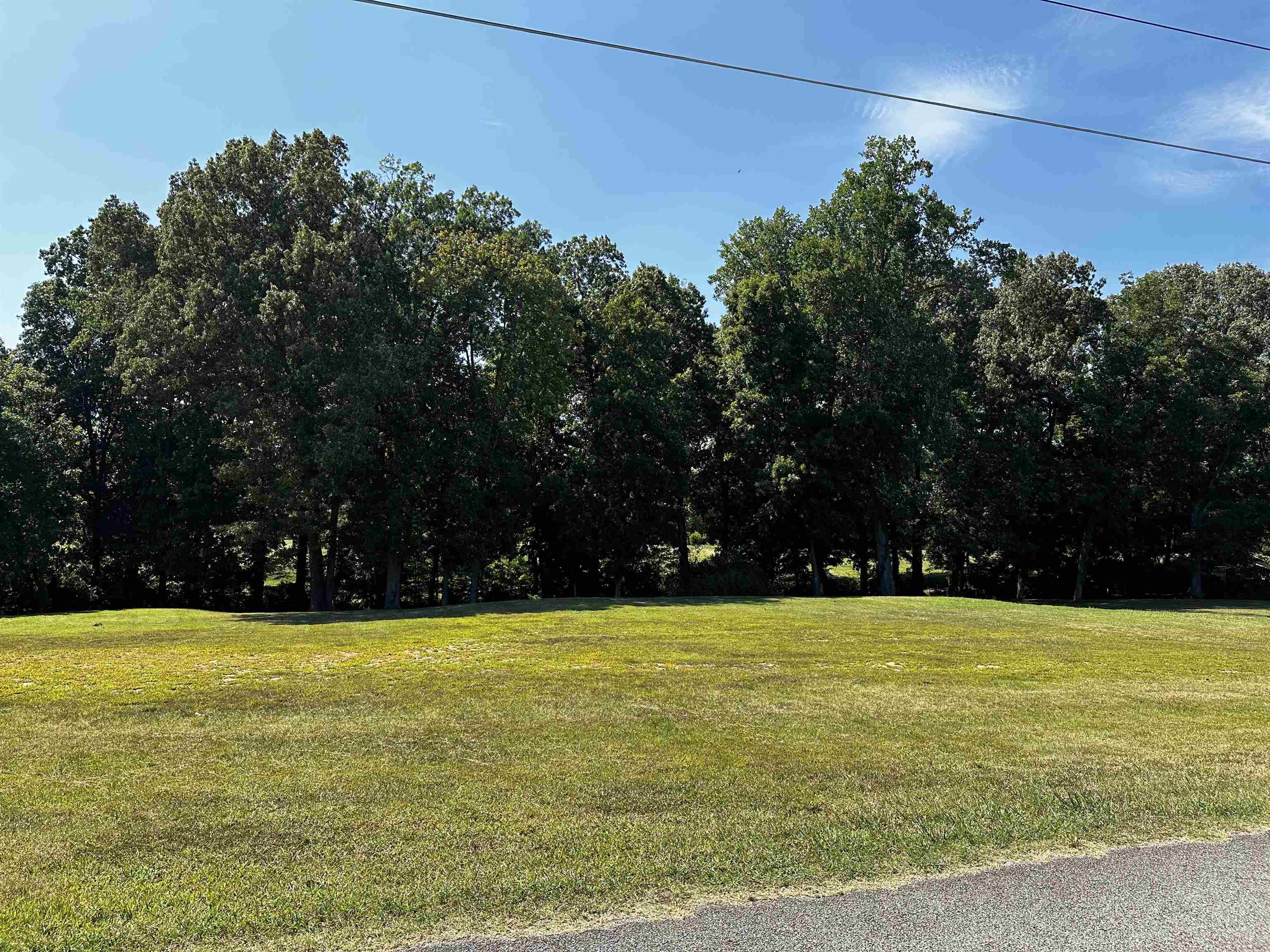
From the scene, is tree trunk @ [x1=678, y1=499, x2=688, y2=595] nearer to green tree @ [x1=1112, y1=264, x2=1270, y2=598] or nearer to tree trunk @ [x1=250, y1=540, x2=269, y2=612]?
tree trunk @ [x1=250, y1=540, x2=269, y2=612]

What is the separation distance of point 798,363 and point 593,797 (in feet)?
114

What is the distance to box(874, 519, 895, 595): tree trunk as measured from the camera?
127 feet

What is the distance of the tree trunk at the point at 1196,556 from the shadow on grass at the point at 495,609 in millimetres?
24677

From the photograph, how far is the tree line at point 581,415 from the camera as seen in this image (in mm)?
31484

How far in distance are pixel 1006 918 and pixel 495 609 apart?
2338cm

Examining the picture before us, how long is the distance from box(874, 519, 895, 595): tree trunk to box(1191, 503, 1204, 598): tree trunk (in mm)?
15361

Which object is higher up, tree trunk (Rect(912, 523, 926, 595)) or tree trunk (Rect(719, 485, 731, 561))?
tree trunk (Rect(719, 485, 731, 561))

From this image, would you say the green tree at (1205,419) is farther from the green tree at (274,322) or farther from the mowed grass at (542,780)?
the green tree at (274,322)

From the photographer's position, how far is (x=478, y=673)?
12.5 m

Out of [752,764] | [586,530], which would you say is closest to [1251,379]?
[586,530]

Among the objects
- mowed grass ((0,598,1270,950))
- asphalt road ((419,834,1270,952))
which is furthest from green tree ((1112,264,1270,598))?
asphalt road ((419,834,1270,952))

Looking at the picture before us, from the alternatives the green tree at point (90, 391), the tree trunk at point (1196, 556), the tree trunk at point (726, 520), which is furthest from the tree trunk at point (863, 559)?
the green tree at point (90, 391)

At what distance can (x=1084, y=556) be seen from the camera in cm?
4125

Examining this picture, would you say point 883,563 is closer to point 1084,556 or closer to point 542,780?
point 1084,556
